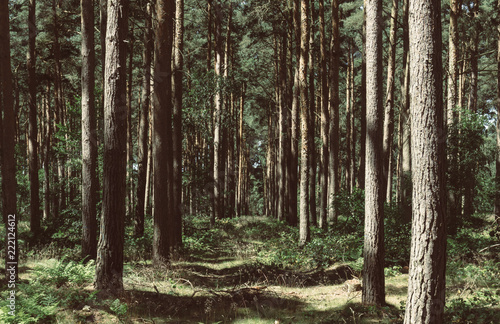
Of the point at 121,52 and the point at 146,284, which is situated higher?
the point at 121,52

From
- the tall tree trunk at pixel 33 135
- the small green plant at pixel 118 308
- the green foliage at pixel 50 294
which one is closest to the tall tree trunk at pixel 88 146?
the green foliage at pixel 50 294

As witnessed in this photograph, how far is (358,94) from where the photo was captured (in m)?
35.5

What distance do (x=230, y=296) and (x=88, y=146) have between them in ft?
20.2

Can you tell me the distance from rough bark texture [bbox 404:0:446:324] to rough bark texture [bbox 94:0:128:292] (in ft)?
18.8

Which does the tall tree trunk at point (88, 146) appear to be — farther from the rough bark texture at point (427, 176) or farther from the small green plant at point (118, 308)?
the rough bark texture at point (427, 176)

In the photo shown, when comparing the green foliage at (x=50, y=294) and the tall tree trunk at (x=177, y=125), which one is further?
the tall tree trunk at (x=177, y=125)

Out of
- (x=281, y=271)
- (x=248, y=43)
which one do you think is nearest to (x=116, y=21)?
(x=281, y=271)

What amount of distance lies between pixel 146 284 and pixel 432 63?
756 cm

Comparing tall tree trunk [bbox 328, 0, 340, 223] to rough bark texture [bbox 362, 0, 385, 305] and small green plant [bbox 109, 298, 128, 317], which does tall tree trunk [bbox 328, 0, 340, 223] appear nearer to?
rough bark texture [bbox 362, 0, 385, 305]

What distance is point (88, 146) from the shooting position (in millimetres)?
11078

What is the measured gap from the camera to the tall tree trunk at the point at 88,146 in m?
11.0

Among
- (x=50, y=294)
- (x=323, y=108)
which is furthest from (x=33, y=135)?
(x=323, y=108)

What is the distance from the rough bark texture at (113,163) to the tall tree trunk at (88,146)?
3.42 m

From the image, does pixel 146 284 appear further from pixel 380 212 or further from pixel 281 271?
pixel 380 212
